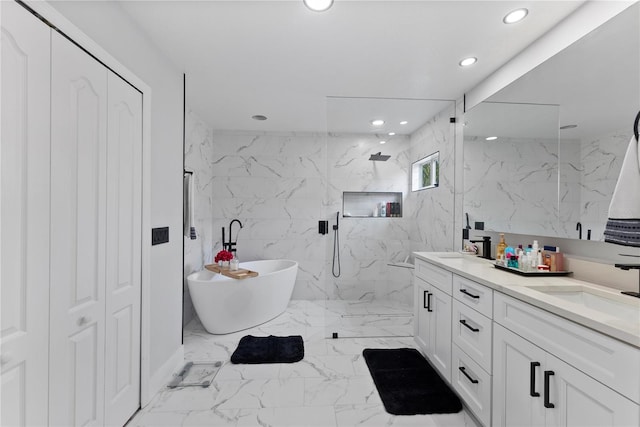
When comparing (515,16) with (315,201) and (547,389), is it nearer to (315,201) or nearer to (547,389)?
(547,389)

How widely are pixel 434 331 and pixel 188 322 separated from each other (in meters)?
2.71

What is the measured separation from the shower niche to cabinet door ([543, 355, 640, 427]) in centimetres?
231

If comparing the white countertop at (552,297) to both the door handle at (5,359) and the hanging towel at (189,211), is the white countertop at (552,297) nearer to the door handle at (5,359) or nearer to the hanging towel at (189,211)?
the door handle at (5,359)

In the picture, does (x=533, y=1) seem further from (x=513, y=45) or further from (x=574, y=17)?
(x=513, y=45)

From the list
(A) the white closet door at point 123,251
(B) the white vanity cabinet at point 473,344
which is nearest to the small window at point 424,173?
(B) the white vanity cabinet at point 473,344

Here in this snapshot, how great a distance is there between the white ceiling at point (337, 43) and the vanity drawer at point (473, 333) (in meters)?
1.78

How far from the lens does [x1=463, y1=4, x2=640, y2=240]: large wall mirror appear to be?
4.67ft

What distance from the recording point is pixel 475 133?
257cm

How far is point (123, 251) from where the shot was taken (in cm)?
162

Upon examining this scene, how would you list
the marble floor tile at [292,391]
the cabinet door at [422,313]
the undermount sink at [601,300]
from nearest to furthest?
the undermount sink at [601,300], the marble floor tile at [292,391], the cabinet door at [422,313]

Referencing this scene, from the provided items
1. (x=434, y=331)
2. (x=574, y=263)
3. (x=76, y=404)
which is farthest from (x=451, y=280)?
(x=76, y=404)

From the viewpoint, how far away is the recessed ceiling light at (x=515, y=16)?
63.0 inches

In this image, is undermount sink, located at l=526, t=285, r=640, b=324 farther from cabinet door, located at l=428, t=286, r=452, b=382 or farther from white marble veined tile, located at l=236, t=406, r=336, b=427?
white marble veined tile, located at l=236, t=406, r=336, b=427

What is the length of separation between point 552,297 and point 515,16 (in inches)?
63.1
